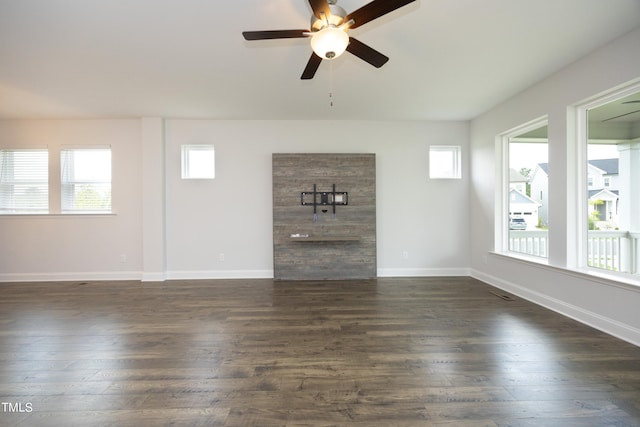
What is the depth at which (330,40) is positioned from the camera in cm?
195

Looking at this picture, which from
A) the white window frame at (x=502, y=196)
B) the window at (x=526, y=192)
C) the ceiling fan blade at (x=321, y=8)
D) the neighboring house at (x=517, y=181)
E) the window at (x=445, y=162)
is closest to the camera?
the ceiling fan blade at (x=321, y=8)

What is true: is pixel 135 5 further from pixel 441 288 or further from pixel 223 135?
pixel 441 288

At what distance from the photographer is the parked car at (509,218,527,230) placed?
165 inches

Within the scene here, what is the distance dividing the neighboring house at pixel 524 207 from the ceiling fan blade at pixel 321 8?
12.0 feet

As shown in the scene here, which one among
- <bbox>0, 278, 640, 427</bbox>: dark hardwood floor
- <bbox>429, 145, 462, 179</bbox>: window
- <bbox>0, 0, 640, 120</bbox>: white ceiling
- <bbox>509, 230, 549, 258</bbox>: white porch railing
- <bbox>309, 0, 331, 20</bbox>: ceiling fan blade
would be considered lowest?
<bbox>0, 278, 640, 427</bbox>: dark hardwood floor

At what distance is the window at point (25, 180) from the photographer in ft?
16.3

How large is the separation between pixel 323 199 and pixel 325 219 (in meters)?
0.36

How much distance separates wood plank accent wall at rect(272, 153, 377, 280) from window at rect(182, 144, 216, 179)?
3.88 ft

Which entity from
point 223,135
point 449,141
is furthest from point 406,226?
point 223,135

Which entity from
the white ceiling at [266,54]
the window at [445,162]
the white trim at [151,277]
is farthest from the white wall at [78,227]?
the window at [445,162]

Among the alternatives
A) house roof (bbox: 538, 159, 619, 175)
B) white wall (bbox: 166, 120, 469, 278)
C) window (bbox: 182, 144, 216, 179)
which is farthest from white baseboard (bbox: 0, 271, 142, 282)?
house roof (bbox: 538, 159, 619, 175)

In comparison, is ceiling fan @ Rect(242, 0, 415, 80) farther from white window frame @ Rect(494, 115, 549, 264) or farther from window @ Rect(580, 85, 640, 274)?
white window frame @ Rect(494, 115, 549, 264)

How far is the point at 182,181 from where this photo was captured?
506 cm

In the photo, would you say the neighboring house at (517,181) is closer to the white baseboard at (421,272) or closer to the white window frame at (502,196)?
the white window frame at (502,196)
